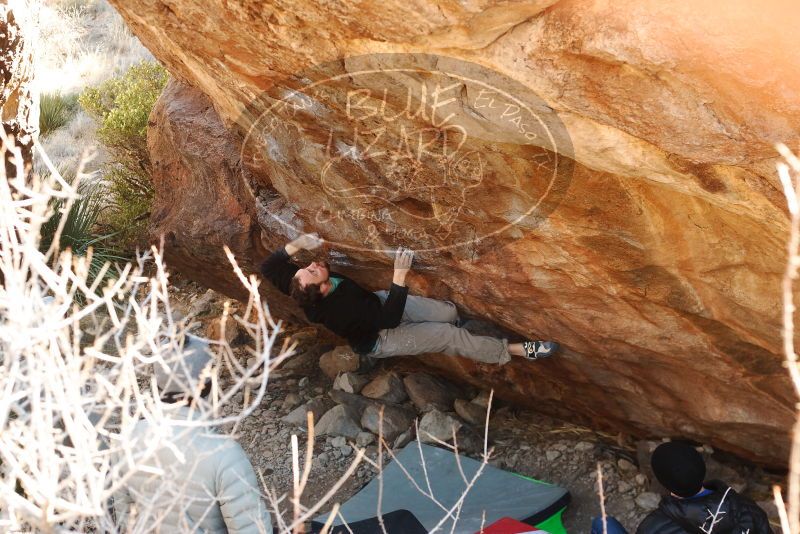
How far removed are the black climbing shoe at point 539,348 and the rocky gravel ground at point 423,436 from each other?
0.88m

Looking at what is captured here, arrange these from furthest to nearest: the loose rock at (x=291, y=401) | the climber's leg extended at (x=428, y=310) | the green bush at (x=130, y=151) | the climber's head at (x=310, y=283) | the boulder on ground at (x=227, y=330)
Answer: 1. the green bush at (x=130, y=151)
2. the boulder on ground at (x=227, y=330)
3. the loose rock at (x=291, y=401)
4. the climber's leg extended at (x=428, y=310)
5. the climber's head at (x=310, y=283)

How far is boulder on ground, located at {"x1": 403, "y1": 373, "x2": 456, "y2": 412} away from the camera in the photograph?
19.4 ft

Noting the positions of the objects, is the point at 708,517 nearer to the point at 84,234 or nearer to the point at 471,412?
the point at 471,412

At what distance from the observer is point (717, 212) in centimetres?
348

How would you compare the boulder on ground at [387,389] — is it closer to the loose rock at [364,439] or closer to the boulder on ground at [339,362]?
the boulder on ground at [339,362]

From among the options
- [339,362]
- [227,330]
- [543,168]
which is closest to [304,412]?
[339,362]

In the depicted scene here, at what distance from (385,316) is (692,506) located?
1.86 meters

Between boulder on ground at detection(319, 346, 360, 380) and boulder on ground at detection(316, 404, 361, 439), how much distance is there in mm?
478

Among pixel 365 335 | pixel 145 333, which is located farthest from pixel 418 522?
pixel 145 333

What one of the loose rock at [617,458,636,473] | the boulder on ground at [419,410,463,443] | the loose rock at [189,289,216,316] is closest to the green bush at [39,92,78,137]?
the loose rock at [189,289,216,316]

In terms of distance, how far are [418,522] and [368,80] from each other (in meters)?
2.43

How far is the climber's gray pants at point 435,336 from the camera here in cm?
488

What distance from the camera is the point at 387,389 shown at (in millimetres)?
5977

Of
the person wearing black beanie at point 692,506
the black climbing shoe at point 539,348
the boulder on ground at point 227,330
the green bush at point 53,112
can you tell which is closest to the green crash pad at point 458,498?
the black climbing shoe at point 539,348
